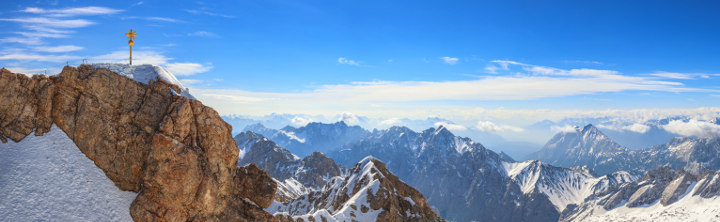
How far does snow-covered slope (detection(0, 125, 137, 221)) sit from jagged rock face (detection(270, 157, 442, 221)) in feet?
104

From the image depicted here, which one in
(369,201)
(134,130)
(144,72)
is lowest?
(369,201)

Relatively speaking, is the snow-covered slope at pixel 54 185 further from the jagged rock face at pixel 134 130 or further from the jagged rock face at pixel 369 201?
the jagged rock face at pixel 369 201

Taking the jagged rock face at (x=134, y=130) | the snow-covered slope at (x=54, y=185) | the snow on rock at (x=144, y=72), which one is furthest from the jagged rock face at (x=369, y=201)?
the snow on rock at (x=144, y=72)

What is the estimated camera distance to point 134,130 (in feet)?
175

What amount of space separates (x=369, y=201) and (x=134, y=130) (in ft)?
211

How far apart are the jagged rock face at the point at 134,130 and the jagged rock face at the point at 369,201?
81.4 ft

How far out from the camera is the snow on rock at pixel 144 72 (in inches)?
2202

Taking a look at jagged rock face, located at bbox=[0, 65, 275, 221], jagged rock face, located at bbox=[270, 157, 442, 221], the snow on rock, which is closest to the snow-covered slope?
jagged rock face, located at bbox=[0, 65, 275, 221]

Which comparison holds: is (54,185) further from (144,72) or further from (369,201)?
(369,201)

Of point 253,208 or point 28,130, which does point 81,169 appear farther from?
point 253,208

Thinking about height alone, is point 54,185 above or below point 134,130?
below

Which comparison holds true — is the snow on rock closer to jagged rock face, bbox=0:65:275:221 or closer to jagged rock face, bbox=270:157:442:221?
jagged rock face, bbox=0:65:275:221

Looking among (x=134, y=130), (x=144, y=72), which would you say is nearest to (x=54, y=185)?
(x=134, y=130)

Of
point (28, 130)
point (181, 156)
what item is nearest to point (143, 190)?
point (181, 156)
